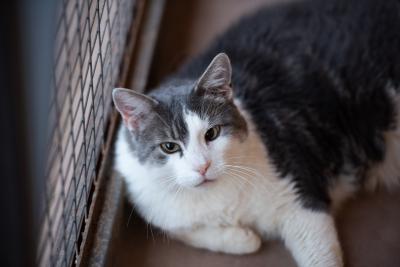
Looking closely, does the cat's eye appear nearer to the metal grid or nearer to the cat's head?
the cat's head

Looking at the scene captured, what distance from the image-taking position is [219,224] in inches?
73.9

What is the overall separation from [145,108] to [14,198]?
3.34 ft

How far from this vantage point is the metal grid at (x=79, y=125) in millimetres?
1548

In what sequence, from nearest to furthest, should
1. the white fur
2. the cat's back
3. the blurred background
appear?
1. the blurred background
2. the white fur
3. the cat's back

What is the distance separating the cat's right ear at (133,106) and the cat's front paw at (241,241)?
0.51 m

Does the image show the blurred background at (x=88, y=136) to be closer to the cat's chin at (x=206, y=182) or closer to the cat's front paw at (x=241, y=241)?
the cat's front paw at (x=241, y=241)

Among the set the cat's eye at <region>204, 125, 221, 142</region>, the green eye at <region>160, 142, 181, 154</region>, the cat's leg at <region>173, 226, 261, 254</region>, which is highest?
the cat's eye at <region>204, 125, 221, 142</region>

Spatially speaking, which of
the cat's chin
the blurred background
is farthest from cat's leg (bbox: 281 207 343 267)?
the cat's chin

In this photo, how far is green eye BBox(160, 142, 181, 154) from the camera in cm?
167

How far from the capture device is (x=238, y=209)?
6.06 feet

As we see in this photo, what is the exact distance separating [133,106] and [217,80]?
11.4 inches

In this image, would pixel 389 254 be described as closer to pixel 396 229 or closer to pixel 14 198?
pixel 396 229

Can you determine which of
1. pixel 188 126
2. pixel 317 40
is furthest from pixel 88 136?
pixel 317 40

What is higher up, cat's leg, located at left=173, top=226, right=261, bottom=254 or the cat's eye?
the cat's eye
